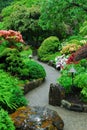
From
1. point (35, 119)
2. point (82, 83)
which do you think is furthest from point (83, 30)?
point (35, 119)

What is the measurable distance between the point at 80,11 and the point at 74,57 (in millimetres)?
2240

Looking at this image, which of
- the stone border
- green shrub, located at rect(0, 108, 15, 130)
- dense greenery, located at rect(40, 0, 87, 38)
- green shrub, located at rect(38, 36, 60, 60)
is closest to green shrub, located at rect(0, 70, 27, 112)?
green shrub, located at rect(0, 108, 15, 130)

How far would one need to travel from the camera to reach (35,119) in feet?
38.9

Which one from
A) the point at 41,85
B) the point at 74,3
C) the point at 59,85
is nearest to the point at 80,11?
the point at 74,3

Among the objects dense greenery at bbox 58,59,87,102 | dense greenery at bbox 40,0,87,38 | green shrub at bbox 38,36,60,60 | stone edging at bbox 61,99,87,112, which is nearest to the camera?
stone edging at bbox 61,99,87,112

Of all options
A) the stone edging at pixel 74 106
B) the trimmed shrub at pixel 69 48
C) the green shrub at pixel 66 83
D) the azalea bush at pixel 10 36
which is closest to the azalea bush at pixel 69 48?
the trimmed shrub at pixel 69 48

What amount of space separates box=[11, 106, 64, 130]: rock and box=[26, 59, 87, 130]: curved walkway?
72 cm

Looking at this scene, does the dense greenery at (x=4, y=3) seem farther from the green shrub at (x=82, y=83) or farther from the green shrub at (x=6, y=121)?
the green shrub at (x=6, y=121)

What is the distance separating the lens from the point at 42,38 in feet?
106

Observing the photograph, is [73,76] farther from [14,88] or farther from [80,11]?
[80,11]

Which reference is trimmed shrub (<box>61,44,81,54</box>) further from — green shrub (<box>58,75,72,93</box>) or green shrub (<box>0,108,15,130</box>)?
green shrub (<box>0,108,15,130</box>)

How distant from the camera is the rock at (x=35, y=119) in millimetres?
11672

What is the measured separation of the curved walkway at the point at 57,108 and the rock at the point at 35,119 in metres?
0.72

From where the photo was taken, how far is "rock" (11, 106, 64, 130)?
460 inches
